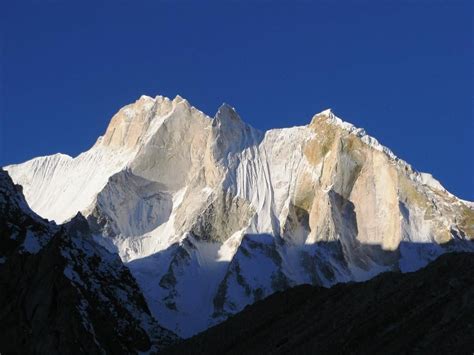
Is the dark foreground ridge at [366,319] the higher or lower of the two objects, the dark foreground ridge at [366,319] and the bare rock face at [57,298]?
the lower

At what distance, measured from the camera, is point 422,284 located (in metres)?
95.9

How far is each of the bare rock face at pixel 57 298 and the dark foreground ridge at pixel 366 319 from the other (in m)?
13.2

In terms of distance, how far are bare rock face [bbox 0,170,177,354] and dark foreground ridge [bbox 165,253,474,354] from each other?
43.2 ft

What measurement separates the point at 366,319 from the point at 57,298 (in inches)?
1716

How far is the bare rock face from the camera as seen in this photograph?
126188 millimetres

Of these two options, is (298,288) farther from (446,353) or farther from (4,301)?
(446,353)

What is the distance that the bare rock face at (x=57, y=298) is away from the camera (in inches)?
4968

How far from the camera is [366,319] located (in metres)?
95.2

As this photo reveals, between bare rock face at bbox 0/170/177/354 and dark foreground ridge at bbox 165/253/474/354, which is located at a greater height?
bare rock face at bbox 0/170/177/354

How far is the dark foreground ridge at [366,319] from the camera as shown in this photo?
279ft

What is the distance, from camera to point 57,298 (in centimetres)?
13012

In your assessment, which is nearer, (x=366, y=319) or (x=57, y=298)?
(x=366, y=319)

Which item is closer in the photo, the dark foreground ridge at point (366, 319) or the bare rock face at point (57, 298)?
the dark foreground ridge at point (366, 319)

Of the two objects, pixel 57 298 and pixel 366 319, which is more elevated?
pixel 57 298
